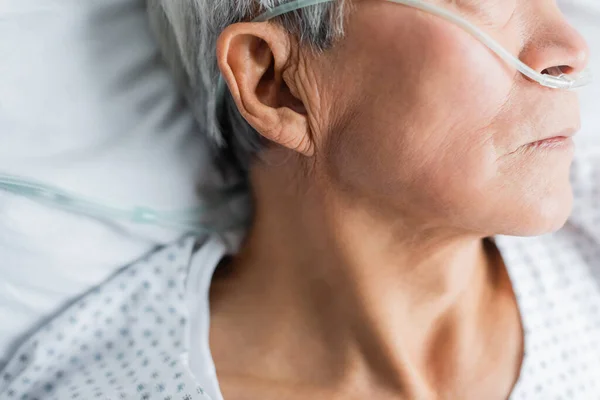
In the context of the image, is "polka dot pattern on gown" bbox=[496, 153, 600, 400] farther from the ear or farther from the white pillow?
the white pillow

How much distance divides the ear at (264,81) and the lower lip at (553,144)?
310 mm

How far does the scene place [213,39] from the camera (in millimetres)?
1006

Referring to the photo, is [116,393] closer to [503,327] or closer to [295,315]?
[295,315]

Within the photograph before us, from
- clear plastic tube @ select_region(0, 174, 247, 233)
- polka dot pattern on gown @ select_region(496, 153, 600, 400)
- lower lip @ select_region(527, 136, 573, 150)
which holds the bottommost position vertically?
polka dot pattern on gown @ select_region(496, 153, 600, 400)

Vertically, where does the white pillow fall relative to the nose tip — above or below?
below

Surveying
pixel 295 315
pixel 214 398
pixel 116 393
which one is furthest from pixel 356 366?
pixel 116 393

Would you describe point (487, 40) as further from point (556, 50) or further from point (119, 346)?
point (119, 346)

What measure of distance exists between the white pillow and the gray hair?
0.05 metres

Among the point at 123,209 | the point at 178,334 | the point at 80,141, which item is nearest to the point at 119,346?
the point at 178,334

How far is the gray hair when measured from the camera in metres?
0.90

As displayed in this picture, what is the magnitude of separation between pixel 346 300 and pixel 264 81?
1.28 ft

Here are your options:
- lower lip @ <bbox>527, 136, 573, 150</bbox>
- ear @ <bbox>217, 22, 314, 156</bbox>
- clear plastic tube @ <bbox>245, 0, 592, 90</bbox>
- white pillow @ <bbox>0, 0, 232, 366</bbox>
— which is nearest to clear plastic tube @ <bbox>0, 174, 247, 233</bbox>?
white pillow @ <bbox>0, 0, 232, 366</bbox>

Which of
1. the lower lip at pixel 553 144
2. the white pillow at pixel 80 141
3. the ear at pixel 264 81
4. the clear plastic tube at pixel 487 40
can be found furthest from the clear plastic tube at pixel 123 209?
the lower lip at pixel 553 144

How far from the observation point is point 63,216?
1.14 m
